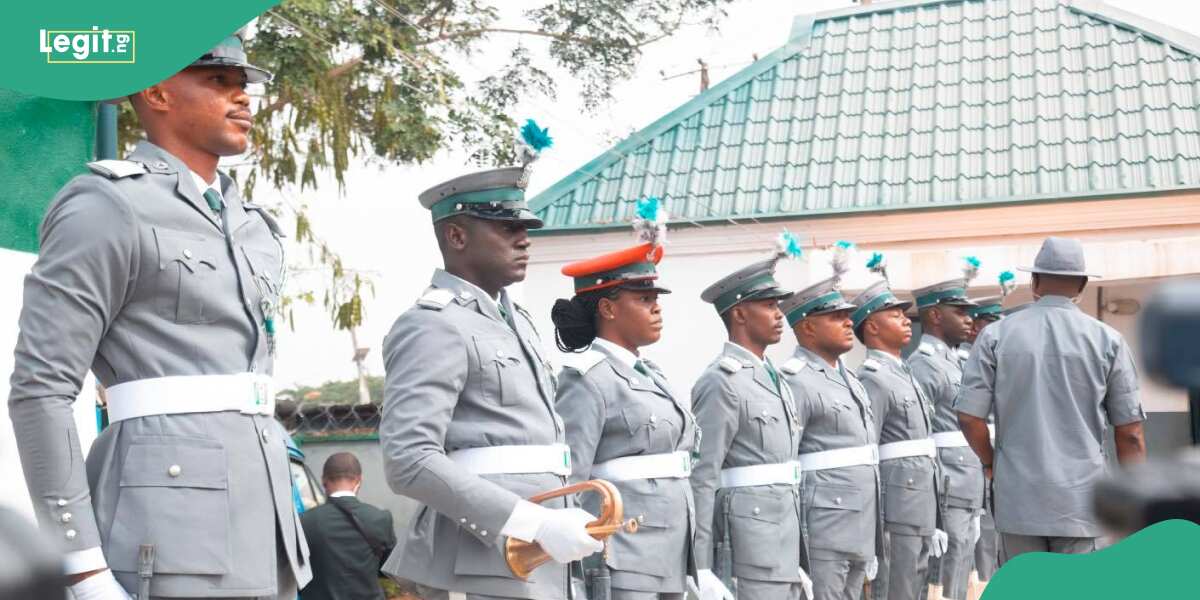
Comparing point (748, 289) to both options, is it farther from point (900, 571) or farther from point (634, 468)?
point (900, 571)

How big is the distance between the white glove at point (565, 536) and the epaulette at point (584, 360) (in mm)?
1689

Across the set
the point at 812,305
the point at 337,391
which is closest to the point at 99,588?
the point at 812,305

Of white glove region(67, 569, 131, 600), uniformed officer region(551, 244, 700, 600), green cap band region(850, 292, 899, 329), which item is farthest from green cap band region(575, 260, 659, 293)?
green cap band region(850, 292, 899, 329)

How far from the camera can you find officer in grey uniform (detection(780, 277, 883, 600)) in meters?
6.99

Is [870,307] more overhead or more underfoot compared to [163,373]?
more overhead

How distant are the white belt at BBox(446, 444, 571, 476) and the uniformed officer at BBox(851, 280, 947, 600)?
4.54 meters

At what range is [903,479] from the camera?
321 inches

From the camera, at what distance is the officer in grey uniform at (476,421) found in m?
3.57

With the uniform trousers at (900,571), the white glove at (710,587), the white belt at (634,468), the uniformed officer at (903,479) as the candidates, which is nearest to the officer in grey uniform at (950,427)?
the uniformed officer at (903,479)

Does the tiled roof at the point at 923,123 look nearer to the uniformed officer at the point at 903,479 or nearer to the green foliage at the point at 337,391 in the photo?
the uniformed officer at the point at 903,479

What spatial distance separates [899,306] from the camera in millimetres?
9016

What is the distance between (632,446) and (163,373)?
2471mm

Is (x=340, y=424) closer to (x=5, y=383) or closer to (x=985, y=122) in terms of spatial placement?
(x=985, y=122)

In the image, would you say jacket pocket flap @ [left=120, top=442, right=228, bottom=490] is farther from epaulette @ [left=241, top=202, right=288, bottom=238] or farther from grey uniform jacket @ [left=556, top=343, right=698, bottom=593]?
grey uniform jacket @ [left=556, top=343, right=698, bottom=593]
